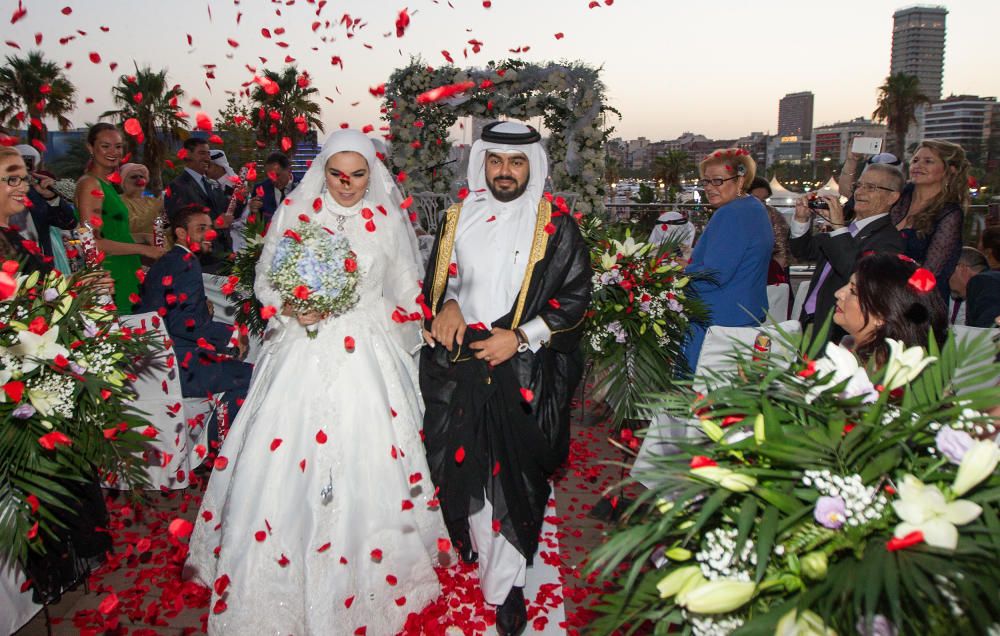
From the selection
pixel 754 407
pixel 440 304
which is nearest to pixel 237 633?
pixel 440 304

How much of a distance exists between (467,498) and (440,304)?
1011mm

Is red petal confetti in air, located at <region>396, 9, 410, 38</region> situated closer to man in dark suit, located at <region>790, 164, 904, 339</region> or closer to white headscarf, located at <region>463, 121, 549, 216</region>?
white headscarf, located at <region>463, 121, 549, 216</region>

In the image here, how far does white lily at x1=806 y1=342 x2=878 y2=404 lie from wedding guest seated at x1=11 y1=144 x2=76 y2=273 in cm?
521

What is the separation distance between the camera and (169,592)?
150 inches

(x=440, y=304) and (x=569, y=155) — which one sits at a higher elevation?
(x=569, y=155)

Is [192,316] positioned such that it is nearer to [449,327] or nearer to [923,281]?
[449,327]

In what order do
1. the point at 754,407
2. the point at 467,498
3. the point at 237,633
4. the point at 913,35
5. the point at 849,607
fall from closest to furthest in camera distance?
1. the point at 849,607
2. the point at 754,407
3. the point at 237,633
4. the point at 467,498
5. the point at 913,35

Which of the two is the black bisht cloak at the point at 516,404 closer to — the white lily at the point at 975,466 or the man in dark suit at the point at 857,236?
the man in dark suit at the point at 857,236

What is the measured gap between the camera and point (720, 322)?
4977 mm

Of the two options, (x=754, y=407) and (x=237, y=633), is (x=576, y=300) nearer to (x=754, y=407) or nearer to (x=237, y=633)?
(x=754, y=407)

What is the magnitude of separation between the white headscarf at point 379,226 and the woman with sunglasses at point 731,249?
2087 mm

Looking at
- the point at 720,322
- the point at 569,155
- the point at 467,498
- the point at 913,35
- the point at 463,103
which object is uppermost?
the point at 913,35

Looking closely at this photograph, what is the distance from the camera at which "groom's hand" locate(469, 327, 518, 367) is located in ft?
11.3

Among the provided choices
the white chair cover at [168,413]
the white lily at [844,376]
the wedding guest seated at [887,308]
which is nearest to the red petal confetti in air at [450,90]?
the white chair cover at [168,413]
